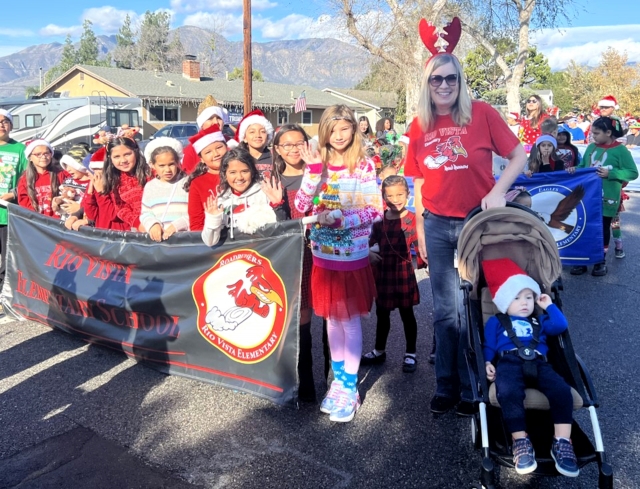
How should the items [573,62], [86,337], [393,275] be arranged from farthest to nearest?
[573,62]
[86,337]
[393,275]

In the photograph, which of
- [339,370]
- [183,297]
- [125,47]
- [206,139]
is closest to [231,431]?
[339,370]

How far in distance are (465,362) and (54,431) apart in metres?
2.72

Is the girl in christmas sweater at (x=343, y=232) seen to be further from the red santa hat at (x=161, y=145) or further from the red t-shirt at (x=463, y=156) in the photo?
the red santa hat at (x=161, y=145)

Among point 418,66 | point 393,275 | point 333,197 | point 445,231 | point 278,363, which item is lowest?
point 278,363

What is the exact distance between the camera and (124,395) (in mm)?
4070

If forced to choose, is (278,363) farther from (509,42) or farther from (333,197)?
(509,42)

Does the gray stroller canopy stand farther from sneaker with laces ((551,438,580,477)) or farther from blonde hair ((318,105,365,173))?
sneaker with laces ((551,438,580,477))

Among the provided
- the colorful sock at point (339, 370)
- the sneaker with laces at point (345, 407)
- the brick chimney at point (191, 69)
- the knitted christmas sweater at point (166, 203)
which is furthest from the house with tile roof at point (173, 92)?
the sneaker with laces at point (345, 407)

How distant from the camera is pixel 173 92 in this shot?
35969 mm

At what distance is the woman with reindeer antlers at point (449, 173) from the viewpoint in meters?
3.42

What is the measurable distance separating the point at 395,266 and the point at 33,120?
24.0 m

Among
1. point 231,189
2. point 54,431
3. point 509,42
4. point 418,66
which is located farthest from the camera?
point 509,42

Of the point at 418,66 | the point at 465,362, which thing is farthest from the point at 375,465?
the point at 418,66

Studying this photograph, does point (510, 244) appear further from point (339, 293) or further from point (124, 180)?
point (124, 180)
